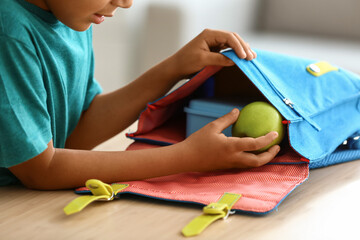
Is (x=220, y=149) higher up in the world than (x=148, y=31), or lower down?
higher up

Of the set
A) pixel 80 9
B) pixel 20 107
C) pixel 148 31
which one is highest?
pixel 80 9

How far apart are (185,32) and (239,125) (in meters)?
1.45

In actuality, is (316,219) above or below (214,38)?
below

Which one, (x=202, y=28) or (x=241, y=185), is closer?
(x=241, y=185)

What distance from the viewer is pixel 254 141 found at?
742mm

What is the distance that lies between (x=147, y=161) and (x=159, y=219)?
123 mm

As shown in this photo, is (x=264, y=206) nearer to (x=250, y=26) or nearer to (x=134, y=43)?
(x=134, y=43)

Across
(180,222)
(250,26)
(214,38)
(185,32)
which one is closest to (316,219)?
(180,222)

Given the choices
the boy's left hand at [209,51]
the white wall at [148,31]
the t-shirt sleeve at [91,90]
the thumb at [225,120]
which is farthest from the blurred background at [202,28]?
the thumb at [225,120]

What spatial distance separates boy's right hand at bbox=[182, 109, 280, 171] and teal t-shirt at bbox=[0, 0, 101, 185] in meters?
0.21

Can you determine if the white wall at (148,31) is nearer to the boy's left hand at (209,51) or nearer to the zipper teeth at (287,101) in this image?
the boy's left hand at (209,51)

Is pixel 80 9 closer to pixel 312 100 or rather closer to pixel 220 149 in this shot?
pixel 220 149

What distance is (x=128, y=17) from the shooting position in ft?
7.30

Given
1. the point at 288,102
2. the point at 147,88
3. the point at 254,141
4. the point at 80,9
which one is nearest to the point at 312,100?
the point at 288,102
